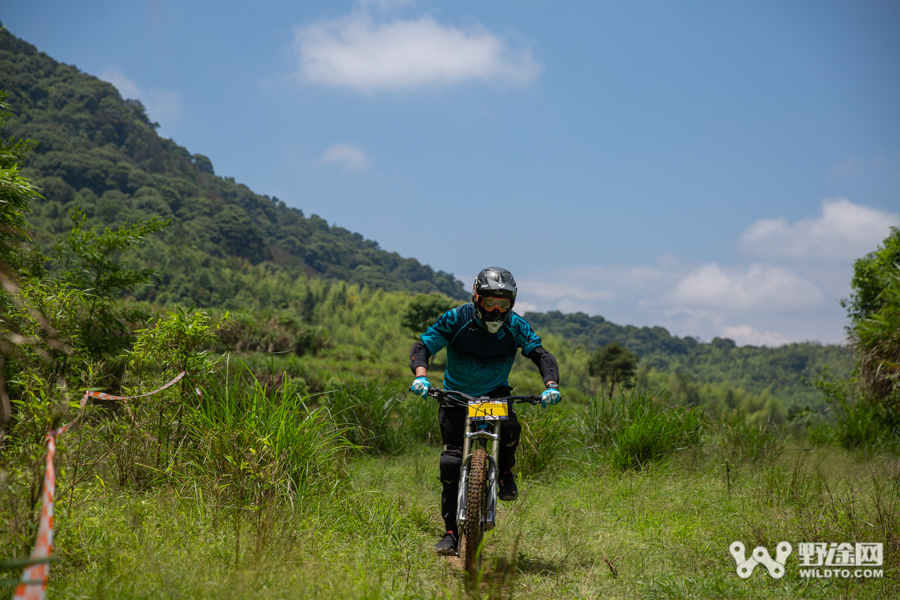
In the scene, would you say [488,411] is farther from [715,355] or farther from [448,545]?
[715,355]

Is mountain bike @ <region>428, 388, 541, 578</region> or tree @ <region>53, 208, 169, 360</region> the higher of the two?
tree @ <region>53, 208, 169, 360</region>

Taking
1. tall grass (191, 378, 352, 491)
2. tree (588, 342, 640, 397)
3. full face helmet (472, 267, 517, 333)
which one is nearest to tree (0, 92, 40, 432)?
tall grass (191, 378, 352, 491)

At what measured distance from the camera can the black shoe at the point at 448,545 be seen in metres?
3.23

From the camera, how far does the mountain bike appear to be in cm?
279

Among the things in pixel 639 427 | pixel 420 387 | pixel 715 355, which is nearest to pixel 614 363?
pixel 639 427

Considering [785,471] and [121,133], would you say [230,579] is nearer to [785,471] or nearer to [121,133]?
Answer: [785,471]

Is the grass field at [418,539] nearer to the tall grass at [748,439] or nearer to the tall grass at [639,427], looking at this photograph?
the tall grass at [639,427]

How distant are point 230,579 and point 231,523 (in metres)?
0.79

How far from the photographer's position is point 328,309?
51.4 metres

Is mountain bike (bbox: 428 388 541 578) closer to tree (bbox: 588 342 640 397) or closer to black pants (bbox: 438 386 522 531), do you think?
black pants (bbox: 438 386 522 531)

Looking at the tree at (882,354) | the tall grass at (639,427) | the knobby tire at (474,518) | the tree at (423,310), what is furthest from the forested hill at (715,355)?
the knobby tire at (474,518)

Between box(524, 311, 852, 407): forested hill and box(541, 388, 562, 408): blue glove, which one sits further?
box(524, 311, 852, 407): forested hill

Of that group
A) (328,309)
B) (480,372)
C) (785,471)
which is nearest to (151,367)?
(480,372)

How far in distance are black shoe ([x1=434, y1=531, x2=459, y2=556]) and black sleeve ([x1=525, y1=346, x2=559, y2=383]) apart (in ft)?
3.56
